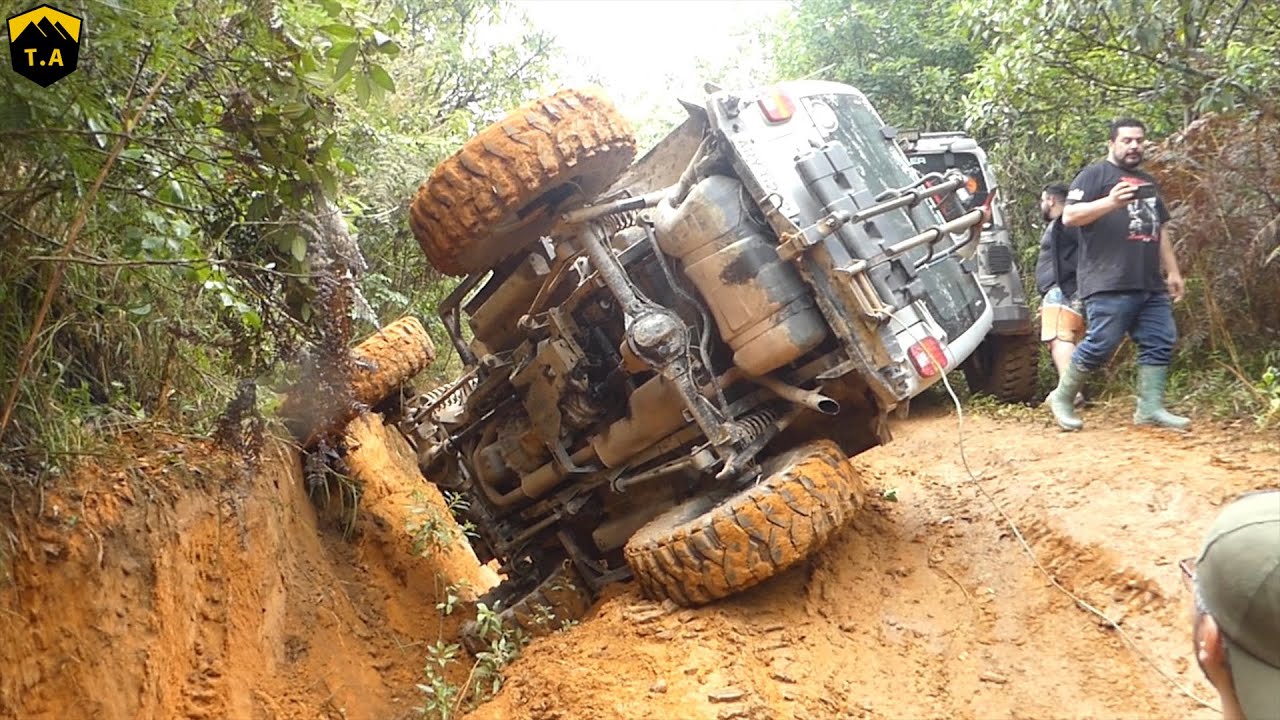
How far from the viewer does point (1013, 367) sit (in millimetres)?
7055

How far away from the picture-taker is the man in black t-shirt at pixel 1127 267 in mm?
4629

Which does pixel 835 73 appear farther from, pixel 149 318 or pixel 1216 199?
pixel 149 318

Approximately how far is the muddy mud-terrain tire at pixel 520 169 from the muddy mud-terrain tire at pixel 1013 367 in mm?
4405

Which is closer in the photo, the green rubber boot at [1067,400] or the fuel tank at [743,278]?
the fuel tank at [743,278]

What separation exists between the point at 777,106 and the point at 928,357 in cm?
140

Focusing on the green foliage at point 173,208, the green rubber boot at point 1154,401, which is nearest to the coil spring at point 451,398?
the green foliage at point 173,208

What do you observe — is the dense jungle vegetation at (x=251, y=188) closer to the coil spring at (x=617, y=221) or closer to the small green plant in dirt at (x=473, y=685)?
the coil spring at (x=617, y=221)

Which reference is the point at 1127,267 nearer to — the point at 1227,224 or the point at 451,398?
the point at 1227,224

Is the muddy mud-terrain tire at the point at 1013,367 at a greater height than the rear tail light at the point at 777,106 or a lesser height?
lesser

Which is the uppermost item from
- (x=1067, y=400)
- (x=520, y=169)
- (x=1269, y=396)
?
(x=520, y=169)

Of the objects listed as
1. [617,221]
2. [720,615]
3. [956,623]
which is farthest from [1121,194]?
[720,615]

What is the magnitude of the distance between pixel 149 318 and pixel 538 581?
2.61 metres

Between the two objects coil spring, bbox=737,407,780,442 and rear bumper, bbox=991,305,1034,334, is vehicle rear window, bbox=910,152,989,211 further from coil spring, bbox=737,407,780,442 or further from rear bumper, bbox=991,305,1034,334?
coil spring, bbox=737,407,780,442

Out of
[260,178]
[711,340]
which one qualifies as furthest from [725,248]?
[260,178]
